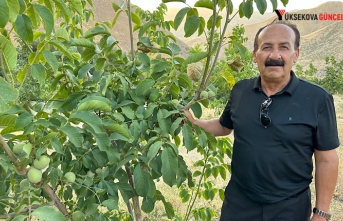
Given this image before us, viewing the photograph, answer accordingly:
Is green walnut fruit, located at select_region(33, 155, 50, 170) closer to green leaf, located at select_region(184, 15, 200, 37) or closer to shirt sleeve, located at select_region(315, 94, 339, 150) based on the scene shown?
green leaf, located at select_region(184, 15, 200, 37)

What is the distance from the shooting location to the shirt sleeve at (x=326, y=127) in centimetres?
159

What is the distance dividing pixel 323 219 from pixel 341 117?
850 cm

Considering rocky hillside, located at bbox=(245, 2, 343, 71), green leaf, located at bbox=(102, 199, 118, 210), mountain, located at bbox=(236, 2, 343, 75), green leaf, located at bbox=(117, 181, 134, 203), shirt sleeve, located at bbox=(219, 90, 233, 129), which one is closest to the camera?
green leaf, located at bbox=(102, 199, 118, 210)

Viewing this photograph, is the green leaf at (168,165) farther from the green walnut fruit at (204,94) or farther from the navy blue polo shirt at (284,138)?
the navy blue polo shirt at (284,138)

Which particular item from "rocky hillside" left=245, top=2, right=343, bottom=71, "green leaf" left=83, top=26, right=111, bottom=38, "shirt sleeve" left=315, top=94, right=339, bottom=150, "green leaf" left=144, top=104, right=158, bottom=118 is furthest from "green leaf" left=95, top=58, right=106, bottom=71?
"rocky hillside" left=245, top=2, right=343, bottom=71

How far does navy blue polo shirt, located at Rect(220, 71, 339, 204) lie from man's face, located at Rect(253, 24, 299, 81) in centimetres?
9

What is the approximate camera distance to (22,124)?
947 mm

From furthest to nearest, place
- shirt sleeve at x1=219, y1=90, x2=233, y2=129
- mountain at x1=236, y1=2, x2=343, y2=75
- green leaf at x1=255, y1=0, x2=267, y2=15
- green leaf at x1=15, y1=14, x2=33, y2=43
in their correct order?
mountain at x1=236, y1=2, x2=343, y2=75 < shirt sleeve at x1=219, y1=90, x2=233, y2=129 < green leaf at x1=255, y1=0, x2=267, y2=15 < green leaf at x1=15, y1=14, x2=33, y2=43

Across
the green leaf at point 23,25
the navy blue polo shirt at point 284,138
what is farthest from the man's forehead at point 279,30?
the green leaf at point 23,25

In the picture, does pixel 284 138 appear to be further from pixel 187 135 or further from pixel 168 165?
pixel 168 165

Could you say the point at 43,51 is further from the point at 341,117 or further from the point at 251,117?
the point at 341,117

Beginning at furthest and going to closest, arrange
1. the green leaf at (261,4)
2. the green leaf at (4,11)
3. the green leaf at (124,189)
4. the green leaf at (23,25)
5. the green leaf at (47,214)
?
the green leaf at (124,189), the green leaf at (261,4), the green leaf at (23,25), the green leaf at (47,214), the green leaf at (4,11)

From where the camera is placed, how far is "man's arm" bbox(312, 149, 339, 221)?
1.66m

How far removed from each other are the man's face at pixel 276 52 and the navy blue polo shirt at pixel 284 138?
0.09 metres
